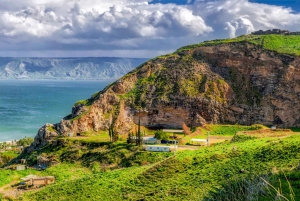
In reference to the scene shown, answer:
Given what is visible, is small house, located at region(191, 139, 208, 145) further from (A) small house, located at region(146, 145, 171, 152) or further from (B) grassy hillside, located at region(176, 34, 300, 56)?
(B) grassy hillside, located at region(176, 34, 300, 56)

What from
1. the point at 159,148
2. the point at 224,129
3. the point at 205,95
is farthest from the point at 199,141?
the point at 205,95

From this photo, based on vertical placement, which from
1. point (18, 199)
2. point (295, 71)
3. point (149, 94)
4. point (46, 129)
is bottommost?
point (18, 199)

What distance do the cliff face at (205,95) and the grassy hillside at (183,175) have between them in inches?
991

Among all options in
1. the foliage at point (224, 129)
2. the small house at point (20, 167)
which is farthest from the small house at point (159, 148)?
the small house at point (20, 167)

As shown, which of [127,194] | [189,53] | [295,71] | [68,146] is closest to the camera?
[127,194]

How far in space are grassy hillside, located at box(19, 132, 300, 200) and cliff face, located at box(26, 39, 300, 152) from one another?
25178mm

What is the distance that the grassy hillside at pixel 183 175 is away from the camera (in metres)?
30.5

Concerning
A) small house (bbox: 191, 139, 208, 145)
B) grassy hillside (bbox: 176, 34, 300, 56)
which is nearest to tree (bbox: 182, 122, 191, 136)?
small house (bbox: 191, 139, 208, 145)

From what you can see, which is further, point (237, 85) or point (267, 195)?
point (237, 85)

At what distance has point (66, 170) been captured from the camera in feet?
158

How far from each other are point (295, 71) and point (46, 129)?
4507 centimetres

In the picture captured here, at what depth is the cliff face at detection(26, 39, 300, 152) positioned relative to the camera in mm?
66000

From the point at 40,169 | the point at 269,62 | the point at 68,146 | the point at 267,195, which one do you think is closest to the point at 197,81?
the point at 269,62

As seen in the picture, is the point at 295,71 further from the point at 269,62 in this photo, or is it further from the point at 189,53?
the point at 189,53
